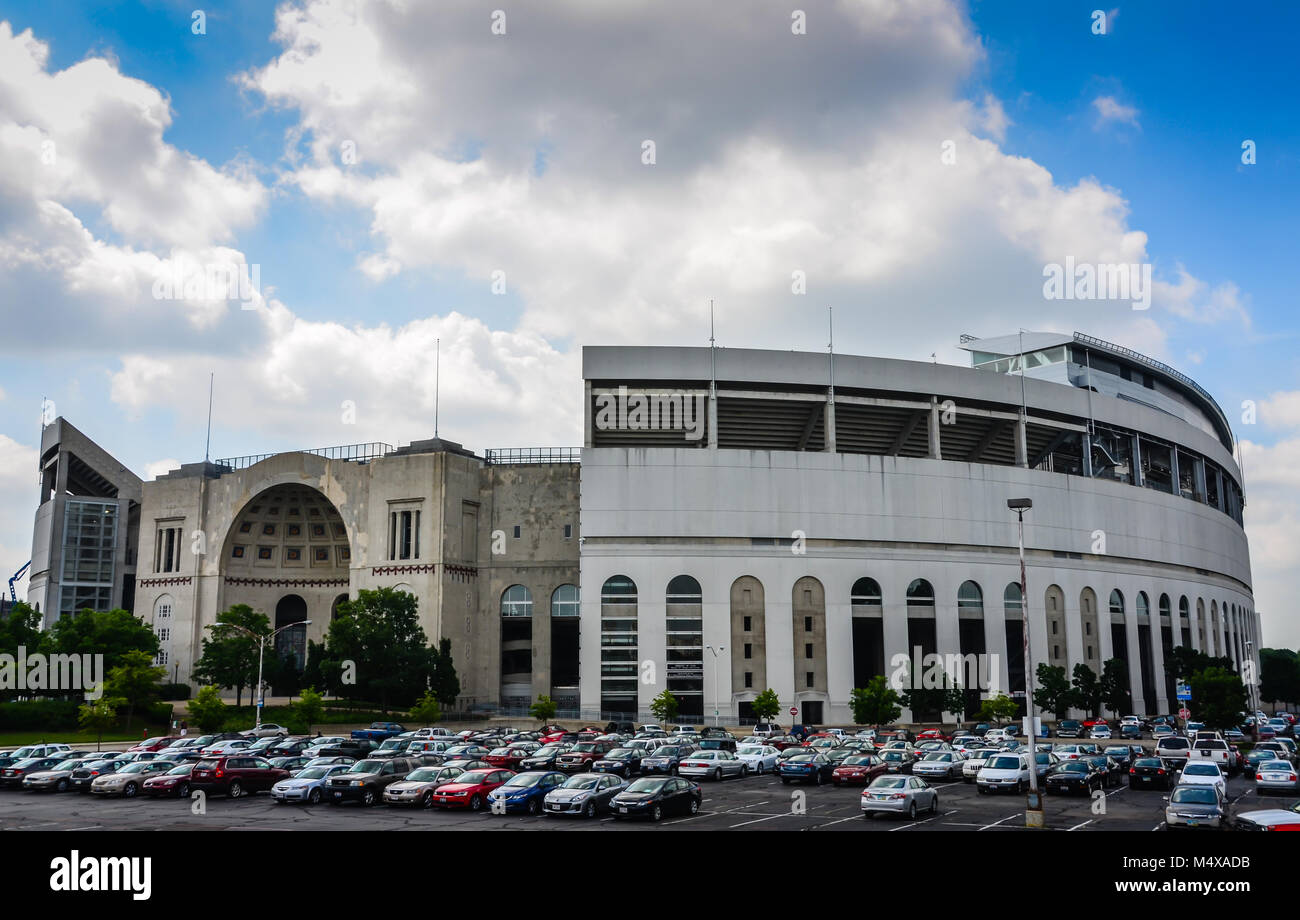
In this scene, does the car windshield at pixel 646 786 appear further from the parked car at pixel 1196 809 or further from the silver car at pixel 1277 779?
the silver car at pixel 1277 779

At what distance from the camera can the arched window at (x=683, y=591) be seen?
81000 millimetres

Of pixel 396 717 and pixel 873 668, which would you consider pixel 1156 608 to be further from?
pixel 396 717

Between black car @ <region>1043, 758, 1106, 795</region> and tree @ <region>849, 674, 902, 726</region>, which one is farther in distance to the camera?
tree @ <region>849, 674, 902, 726</region>

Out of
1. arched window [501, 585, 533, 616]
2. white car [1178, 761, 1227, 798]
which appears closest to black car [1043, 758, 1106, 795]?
white car [1178, 761, 1227, 798]

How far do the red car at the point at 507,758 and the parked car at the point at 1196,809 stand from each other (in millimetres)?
24296

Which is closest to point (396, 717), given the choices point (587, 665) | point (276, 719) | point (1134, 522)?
point (276, 719)

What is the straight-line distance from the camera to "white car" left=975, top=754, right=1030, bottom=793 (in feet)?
120

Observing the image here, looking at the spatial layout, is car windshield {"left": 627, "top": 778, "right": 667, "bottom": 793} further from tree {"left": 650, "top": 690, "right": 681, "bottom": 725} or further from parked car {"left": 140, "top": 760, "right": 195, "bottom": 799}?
tree {"left": 650, "top": 690, "right": 681, "bottom": 725}

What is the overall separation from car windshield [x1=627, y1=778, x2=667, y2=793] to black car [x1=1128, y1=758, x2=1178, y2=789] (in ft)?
70.2

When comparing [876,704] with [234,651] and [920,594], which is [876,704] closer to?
[920,594]

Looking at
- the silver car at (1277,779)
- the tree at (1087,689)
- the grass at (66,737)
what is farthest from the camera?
the tree at (1087,689)

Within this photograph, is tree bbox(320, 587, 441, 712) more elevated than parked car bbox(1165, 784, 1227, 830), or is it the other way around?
tree bbox(320, 587, 441, 712)

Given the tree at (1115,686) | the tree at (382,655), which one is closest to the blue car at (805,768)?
the tree at (382,655)

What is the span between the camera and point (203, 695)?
64.4 m
